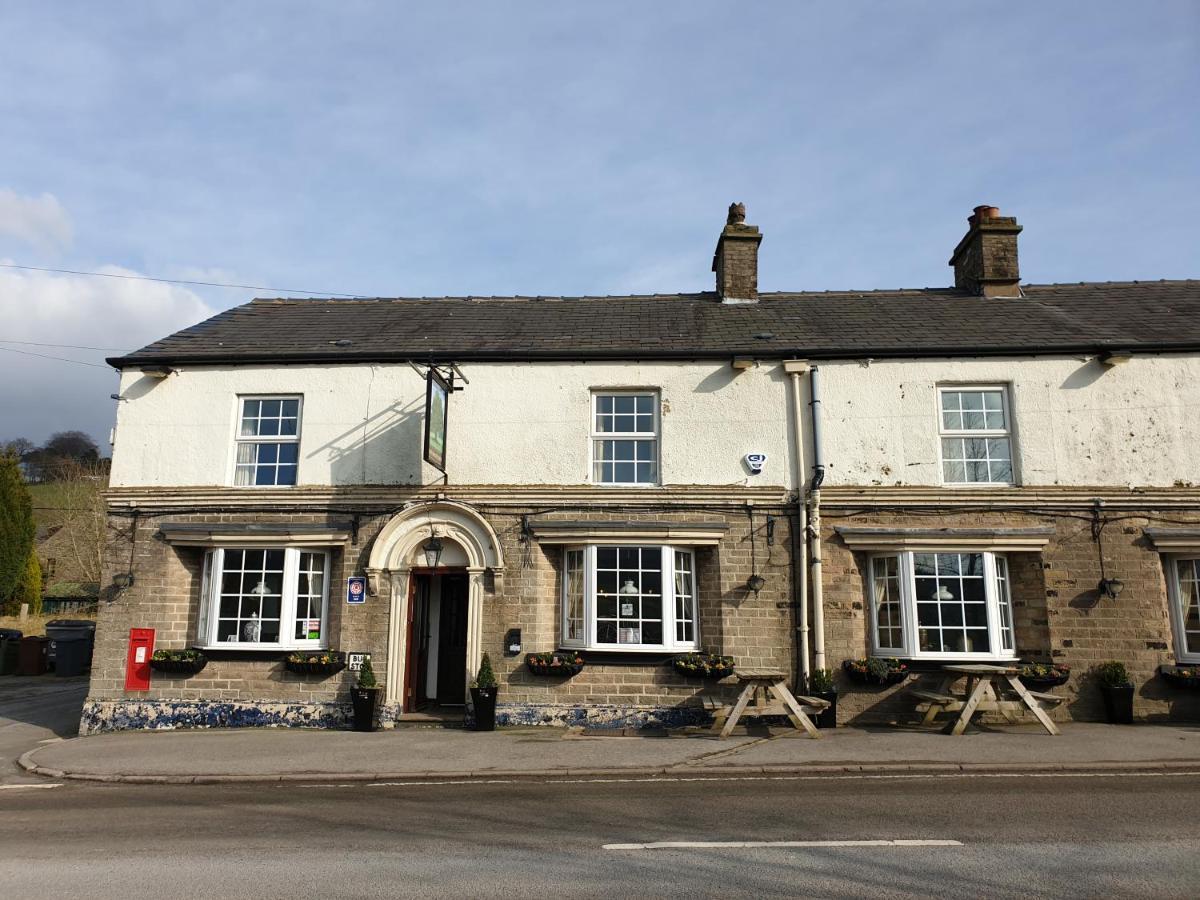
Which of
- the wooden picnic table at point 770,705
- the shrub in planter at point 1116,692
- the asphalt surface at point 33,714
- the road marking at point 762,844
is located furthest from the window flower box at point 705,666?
the asphalt surface at point 33,714

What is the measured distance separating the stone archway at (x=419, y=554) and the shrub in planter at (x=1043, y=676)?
796cm

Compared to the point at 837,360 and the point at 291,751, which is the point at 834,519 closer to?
the point at 837,360

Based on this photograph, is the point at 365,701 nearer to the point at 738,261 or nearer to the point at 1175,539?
the point at 738,261

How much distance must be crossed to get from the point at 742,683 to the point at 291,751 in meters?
6.23

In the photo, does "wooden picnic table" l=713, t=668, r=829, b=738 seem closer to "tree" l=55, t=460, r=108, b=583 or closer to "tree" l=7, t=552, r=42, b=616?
"tree" l=55, t=460, r=108, b=583

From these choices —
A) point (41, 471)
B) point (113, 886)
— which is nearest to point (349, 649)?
point (113, 886)

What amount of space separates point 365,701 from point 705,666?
510 centimetres

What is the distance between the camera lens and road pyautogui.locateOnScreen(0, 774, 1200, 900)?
551 centimetres

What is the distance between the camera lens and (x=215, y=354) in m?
14.1

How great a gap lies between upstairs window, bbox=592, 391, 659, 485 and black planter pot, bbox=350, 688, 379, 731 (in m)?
4.72

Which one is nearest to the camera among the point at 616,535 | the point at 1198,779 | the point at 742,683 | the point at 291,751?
the point at 1198,779

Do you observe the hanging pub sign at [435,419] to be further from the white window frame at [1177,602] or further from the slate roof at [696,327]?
the white window frame at [1177,602]

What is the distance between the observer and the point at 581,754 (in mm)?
10398

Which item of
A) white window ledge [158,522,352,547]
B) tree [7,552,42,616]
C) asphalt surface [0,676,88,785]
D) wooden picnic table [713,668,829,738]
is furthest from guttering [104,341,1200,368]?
tree [7,552,42,616]
